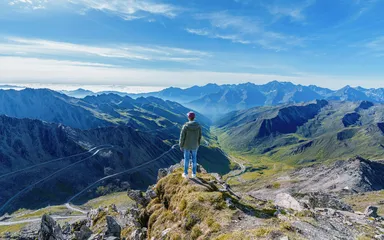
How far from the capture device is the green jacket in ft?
83.0

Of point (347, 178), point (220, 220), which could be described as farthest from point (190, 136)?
point (347, 178)

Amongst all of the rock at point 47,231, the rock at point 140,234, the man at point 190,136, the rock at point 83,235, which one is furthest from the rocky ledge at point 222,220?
the rock at point 83,235

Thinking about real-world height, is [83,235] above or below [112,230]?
below

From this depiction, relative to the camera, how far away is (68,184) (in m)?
199

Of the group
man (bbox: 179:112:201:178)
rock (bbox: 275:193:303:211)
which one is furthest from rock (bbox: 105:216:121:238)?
rock (bbox: 275:193:303:211)

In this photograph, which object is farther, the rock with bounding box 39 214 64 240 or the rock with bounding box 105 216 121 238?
the rock with bounding box 105 216 121 238

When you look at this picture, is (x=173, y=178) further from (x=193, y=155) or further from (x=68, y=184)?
(x=68, y=184)

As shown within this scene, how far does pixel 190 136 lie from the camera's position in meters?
25.8

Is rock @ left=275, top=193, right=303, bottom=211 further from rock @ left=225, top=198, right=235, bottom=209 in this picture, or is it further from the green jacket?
the green jacket

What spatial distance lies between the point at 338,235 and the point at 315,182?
6412 inches

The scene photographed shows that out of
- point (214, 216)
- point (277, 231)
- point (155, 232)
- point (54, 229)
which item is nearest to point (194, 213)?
point (214, 216)

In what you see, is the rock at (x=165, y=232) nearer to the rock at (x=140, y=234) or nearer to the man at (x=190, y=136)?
the rock at (x=140, y=234)

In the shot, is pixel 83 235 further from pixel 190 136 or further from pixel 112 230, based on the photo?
pixel 190 136

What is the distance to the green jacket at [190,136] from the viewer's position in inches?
997
